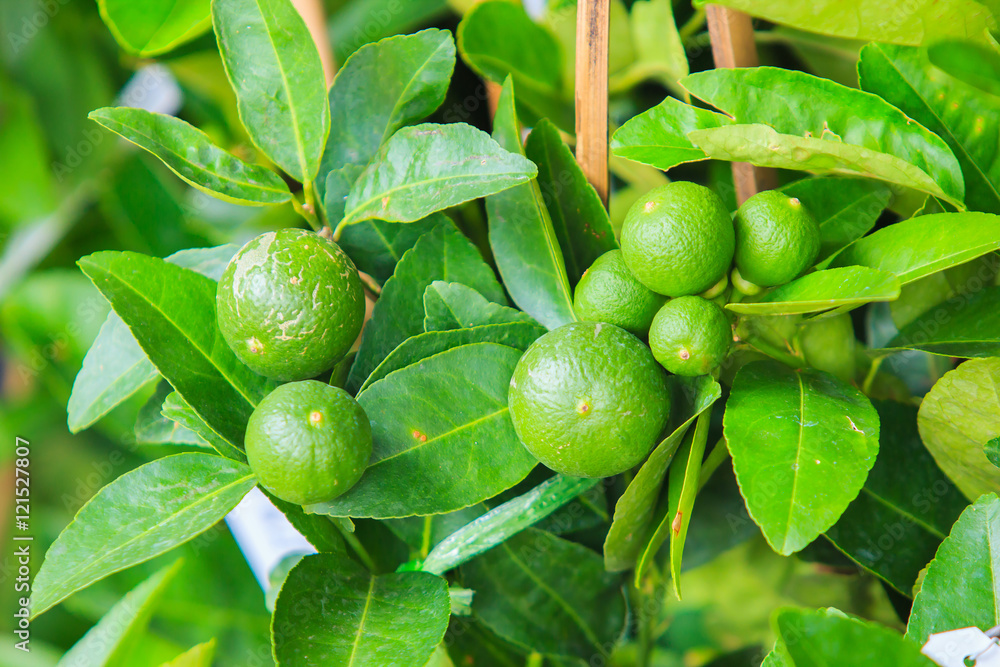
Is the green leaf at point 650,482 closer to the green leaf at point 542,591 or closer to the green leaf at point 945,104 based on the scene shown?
the green leaf at point 542,591

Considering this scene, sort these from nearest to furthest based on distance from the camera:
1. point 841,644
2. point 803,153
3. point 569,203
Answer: point 841,644, point 803,153, point 569,203

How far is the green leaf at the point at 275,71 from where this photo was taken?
54cm

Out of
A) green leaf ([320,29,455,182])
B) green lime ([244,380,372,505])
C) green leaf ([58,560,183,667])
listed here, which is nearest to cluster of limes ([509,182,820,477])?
green lime ([244,380,372,505])

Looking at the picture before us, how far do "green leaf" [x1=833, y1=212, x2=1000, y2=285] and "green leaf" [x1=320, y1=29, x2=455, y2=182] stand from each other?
33 cm

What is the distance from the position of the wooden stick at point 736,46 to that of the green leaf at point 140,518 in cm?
44

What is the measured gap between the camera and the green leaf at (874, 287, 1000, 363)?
1.58 ft

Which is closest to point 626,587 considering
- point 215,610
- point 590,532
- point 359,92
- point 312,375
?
point 590,532

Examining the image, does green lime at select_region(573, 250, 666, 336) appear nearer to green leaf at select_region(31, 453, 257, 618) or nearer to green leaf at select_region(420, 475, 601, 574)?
green leaf at select_region(420, 475, 601, 574)

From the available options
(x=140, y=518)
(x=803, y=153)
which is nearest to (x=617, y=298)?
(x=803, y=153)

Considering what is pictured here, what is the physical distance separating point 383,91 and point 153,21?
33 centimetres

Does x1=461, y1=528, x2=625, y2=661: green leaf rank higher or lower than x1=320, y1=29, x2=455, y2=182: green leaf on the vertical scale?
lower

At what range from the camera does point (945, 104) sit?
1.65ft

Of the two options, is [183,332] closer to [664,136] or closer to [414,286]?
[414,286]

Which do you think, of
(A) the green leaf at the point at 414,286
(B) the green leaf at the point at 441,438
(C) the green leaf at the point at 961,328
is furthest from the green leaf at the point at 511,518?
(C) the green leaf at the point at 961,328
